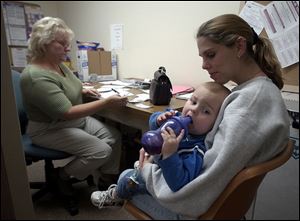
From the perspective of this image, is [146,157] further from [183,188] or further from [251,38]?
[251,38]

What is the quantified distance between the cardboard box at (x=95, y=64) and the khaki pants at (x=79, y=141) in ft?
0.92

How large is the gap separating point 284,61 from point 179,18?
1.74 feet

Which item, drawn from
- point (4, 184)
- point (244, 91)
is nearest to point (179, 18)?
point (244, 91)

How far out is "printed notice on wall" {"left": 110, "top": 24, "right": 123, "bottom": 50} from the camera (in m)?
1.15

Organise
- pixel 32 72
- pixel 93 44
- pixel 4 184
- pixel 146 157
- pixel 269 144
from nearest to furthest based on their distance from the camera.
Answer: pixel 4 184, pixel 269 144, pixel 146 157, pixel 32 72, pixel 93 44

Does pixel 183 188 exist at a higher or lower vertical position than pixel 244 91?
lower

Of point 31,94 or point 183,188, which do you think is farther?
point 31,94

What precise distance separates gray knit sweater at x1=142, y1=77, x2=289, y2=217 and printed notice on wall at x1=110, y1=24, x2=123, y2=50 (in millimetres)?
763

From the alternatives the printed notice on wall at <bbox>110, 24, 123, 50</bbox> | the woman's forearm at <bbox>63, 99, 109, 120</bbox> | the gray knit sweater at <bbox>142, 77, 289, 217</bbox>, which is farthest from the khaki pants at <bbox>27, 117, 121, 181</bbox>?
the gray knit sweater at <bbox>142, 77, 289, 217</bbox>

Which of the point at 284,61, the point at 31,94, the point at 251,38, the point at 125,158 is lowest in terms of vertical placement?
the point at 125,158

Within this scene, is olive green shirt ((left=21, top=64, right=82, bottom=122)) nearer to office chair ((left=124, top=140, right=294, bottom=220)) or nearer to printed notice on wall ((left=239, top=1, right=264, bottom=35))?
office chair ((left=124, top=140, right=294, bottom=220))

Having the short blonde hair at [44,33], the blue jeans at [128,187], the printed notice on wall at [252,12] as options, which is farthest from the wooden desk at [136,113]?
the printed notice on wall at [252,12]

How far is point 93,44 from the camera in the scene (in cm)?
142

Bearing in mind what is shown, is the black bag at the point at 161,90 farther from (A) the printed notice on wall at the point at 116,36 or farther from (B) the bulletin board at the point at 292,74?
(B) the bulletin board at the point at 292,74
